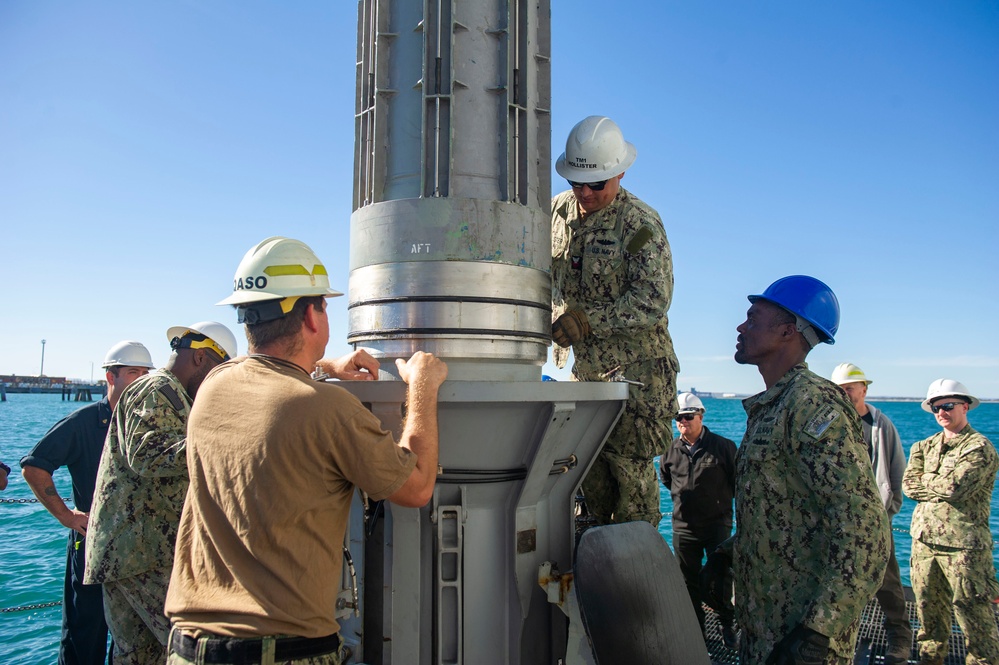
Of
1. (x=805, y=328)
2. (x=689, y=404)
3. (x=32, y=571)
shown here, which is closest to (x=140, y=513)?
(x=805, y=328)

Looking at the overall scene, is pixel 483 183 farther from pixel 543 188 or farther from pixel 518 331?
pixel 518 331

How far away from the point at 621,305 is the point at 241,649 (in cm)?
272

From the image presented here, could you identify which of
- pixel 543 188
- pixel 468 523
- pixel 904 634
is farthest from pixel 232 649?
pixel 904 634

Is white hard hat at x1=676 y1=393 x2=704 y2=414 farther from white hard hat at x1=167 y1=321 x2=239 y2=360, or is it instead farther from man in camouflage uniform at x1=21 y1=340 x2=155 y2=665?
man in camouflage uniform at x1=21 y1=340 x2=155 y2=665

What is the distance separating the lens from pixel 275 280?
9.11 ft

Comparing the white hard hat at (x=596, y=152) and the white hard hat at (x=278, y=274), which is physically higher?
the white hard hat at (x=596, y=152)

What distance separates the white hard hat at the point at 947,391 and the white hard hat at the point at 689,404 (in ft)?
6.86

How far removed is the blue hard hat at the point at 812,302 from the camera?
3.55m

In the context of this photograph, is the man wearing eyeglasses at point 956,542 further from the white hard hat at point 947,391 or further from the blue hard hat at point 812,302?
the blue hard hat at point 812,302

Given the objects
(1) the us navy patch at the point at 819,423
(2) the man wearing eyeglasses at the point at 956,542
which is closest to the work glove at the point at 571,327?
(1) the us navy patch at the point at 819,423

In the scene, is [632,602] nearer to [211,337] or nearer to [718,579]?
[718,579]

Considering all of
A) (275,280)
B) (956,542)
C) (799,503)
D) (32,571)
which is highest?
(275,280)

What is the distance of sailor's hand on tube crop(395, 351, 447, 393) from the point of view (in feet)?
9.71

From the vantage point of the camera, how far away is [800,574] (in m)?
3.24
